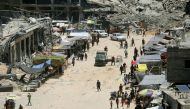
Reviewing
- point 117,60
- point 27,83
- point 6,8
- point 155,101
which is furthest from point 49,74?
point 6,8

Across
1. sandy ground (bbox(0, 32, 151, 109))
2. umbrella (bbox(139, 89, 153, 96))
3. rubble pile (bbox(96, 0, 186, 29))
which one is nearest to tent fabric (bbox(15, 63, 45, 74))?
sandy ground (bbox(0, 32, 151, 109))

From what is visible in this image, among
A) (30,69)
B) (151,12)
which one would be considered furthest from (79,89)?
(151,12)

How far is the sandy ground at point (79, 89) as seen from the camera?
4016 cm

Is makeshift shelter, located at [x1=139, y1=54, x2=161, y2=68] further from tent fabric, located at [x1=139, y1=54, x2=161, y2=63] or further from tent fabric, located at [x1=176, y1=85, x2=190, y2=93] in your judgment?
tent fabric, located at [x1=176, y1=85, x2=190, y2=93]

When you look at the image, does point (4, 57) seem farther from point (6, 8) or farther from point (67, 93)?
point (6, 8)

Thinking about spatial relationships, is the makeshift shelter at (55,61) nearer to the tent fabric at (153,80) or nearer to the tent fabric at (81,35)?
the tent fabric at (153,80)

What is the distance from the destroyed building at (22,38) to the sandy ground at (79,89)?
5613 millimetres

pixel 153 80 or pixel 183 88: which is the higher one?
pixel 183 88

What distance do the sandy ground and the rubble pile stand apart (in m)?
24.4

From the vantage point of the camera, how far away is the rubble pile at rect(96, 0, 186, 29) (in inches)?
3265

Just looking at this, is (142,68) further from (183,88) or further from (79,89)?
(183,88)

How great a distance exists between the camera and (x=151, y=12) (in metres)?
87.7

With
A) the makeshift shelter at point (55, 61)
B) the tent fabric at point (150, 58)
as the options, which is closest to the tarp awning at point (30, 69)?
the makeshift shelter at point (55, 61)

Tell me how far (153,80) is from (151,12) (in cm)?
4841
